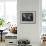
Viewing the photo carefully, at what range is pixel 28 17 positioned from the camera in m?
5.49

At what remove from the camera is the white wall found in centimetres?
542

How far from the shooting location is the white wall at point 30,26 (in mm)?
5418

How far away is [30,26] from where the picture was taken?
215 inches

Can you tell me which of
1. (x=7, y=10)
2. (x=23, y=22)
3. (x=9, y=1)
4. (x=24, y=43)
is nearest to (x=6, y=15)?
(x=7, y=10)

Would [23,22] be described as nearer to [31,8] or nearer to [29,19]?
[29,19]

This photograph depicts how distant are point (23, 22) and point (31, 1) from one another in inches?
33.5

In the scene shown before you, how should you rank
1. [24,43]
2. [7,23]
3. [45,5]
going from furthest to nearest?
1. [7,23]
2. [45,5]
3. [24,43]

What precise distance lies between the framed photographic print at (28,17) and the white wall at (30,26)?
114mm

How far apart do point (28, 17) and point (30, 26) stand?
0.35m

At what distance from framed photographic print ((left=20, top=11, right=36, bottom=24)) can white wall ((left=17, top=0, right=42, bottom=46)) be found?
0.11 metres

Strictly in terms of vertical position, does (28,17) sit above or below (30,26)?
above

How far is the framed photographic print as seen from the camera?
5453 millimetres

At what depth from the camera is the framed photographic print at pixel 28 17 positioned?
545 centimetres

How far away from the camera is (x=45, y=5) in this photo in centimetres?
624
